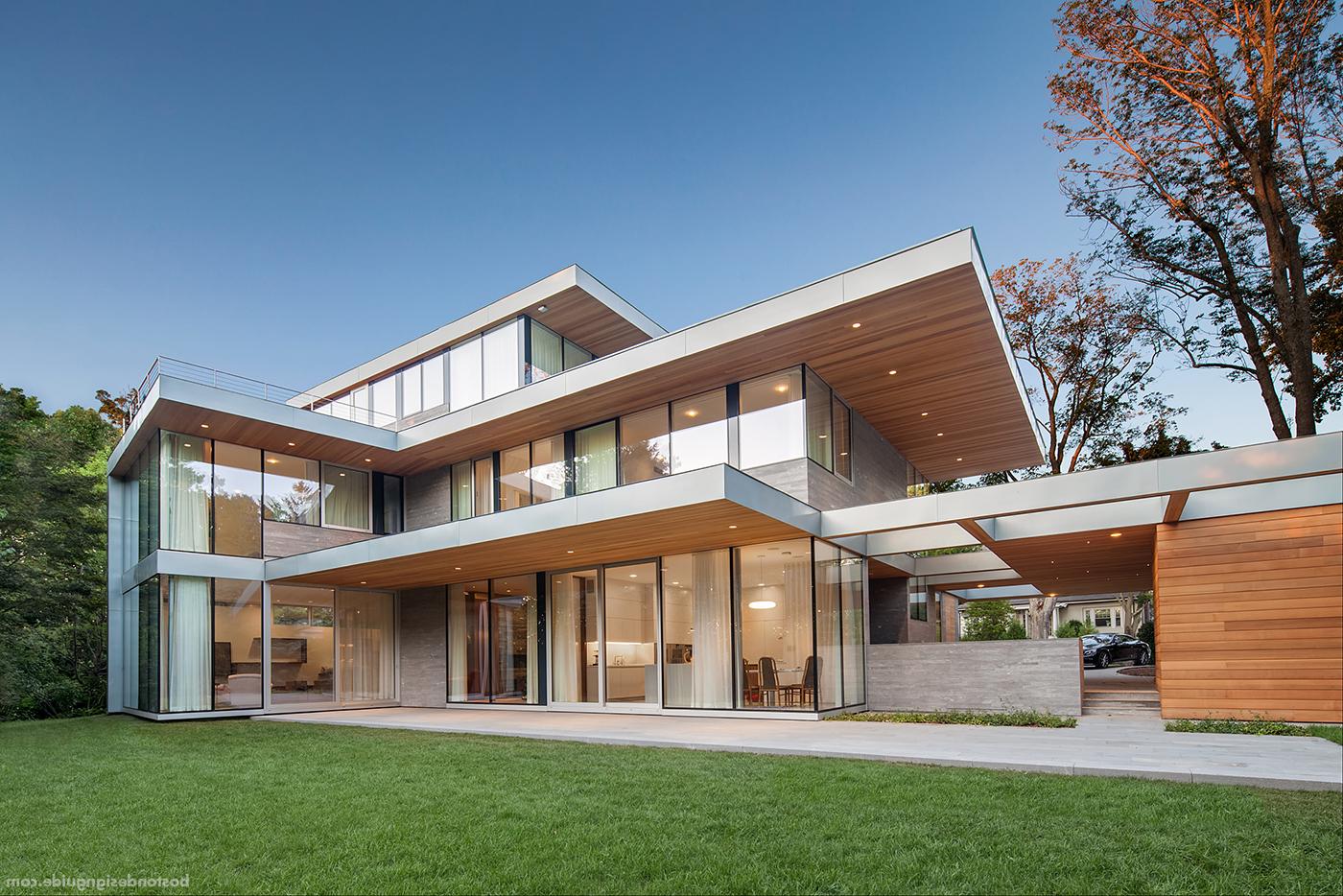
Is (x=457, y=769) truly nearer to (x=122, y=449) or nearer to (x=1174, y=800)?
(x=1174, y=800)

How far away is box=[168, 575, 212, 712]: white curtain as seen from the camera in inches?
581

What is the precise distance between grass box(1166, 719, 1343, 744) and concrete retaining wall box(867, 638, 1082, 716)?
168cm

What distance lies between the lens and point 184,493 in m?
15.6

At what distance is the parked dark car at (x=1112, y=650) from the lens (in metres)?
23.8

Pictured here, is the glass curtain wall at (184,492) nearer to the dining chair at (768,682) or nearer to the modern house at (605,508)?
the modern house at (605,508)

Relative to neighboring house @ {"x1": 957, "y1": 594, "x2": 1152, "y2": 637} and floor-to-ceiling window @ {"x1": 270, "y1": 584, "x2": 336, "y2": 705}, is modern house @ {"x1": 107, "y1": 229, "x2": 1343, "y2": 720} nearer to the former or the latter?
floor-to-ceiling window @ {"x1": 270, "y1": 584, "x2": 336, "y2": 705}

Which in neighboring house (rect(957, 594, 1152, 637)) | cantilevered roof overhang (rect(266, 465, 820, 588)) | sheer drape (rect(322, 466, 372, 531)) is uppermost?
sheer drape (rect(322, 466, 372, 531))

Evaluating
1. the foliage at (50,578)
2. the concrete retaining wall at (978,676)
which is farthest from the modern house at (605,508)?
the foliage at (50,578)

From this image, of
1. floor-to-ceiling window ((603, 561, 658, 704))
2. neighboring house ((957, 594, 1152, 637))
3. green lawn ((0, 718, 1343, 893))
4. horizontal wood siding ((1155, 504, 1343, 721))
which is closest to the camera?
green lawn ((0, 718, 1343, 893))

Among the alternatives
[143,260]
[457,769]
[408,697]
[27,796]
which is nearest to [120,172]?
[143,260]

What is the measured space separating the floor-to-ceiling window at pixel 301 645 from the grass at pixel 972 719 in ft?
35.3

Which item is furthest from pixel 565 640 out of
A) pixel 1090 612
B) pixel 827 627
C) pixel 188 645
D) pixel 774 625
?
pixel 1090 612

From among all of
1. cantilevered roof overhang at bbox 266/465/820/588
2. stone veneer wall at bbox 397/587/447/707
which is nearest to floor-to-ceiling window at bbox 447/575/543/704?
stone veneer wall at bbox 397/587/447/707

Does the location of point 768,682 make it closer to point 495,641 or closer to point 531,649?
point 531,649
